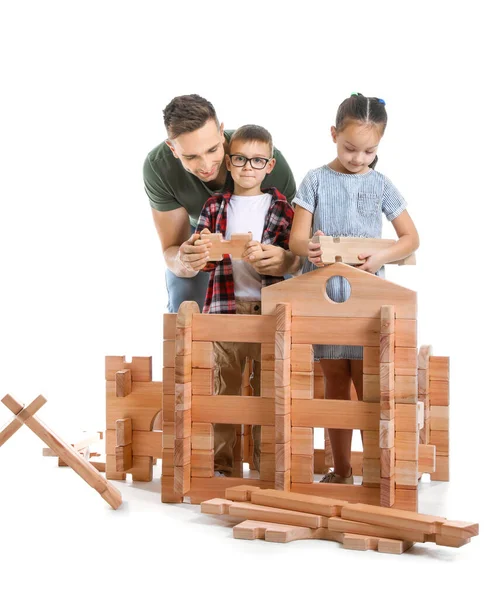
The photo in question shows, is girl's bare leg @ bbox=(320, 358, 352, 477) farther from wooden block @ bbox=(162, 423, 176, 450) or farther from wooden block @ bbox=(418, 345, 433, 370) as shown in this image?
wooden block @ bbox=(162, 423, 176, 450)

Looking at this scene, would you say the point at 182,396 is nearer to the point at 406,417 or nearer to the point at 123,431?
the point at 123,431

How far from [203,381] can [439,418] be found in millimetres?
Result: 900

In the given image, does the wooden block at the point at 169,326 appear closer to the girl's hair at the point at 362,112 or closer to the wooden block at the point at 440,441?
the girl's hair at the point at 362,112

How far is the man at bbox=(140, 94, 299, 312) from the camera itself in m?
3.06

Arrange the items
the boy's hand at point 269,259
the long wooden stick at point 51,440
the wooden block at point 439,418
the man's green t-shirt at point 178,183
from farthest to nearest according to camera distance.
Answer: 1. the man's green t-shirt at point 178,183
2. the wooden block at point 439,418
3. the boy's hand at point 269,259
4. the long wooden stick at point 51,440

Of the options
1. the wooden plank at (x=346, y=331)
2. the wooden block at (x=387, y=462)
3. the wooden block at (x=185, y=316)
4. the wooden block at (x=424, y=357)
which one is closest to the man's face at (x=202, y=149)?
the wooden block at (x=185, y=316)

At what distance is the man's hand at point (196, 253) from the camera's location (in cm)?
301

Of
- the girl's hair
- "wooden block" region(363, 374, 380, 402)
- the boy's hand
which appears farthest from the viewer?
the boy's hand

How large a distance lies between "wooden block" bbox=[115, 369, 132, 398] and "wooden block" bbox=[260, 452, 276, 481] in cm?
60

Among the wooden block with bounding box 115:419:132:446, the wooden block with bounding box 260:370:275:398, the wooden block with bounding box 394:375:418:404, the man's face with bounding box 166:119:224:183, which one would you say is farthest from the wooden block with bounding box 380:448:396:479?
the man's face with bounding box 166:119:224:183

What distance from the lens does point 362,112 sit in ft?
9.40

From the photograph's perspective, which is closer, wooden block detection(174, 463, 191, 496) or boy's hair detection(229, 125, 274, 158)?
wooden block detection(174, 463, 191, 496)

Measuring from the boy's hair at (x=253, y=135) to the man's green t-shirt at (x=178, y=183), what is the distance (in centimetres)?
40

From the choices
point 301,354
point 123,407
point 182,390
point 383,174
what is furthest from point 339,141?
point 123,407
